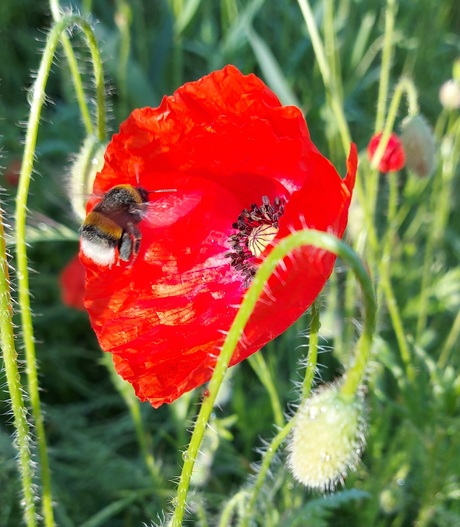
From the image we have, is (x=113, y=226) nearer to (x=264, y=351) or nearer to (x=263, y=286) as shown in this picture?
(x=263, y=286)

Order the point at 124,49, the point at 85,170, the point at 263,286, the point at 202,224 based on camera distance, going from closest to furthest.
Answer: the point at 263,286 → the point at 85,170 → the point at 202,224 → the point at 124,49

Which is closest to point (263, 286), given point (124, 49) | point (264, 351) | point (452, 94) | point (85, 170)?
point (85, 170)

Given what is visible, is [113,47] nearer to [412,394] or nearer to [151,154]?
[151,154]

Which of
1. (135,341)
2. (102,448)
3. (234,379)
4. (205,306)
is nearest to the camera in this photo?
(135,341)

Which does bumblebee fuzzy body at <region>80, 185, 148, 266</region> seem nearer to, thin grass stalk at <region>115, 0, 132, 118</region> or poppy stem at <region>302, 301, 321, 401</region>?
poppy stem at <region>302, 301, 321, 401</region>

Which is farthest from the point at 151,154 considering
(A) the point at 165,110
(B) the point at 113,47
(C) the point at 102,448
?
(B) the point at 113,47
